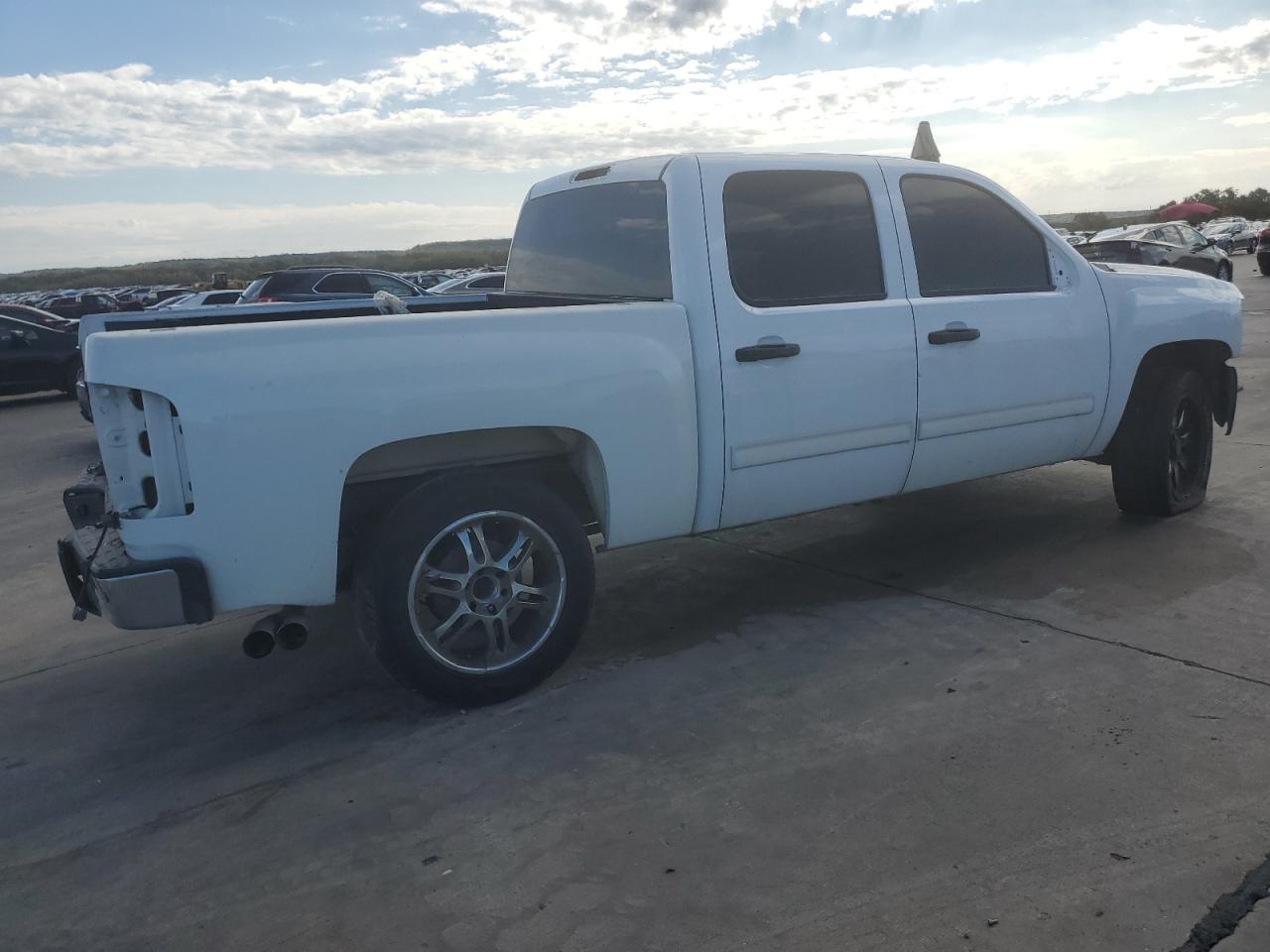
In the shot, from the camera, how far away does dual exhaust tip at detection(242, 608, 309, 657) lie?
3.56 meters

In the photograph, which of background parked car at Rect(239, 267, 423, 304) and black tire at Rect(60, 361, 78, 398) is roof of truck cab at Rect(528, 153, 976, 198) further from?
black tire at Rect(60, 361, 78, 398)

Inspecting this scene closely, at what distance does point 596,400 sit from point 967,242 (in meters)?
2.21

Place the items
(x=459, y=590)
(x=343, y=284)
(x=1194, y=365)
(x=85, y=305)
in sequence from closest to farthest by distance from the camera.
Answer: (x=459, y=590), (x=1194, y=365), (x=343, y=284), (x=85, y=305)

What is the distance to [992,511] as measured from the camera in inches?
253

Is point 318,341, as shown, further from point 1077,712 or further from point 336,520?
point 1077,712

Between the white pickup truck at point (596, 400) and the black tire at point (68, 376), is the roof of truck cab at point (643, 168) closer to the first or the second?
the white pickup truck at point (596, 400)

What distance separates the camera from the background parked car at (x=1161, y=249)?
22984 millimetres

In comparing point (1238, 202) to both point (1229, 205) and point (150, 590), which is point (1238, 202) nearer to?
point (1229, 205)

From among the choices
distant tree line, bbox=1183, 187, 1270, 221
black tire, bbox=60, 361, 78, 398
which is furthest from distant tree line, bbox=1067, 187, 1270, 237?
black tire, bbox=60, 361, 78, 398

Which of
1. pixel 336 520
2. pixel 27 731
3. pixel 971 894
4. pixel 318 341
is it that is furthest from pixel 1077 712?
pixel 27 731

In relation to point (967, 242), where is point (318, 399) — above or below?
below

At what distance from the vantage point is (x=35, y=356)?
15727 millimetres

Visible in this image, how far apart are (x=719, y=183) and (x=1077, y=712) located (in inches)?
94.9

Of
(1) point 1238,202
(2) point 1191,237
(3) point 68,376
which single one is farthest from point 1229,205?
(3) point 68,376
